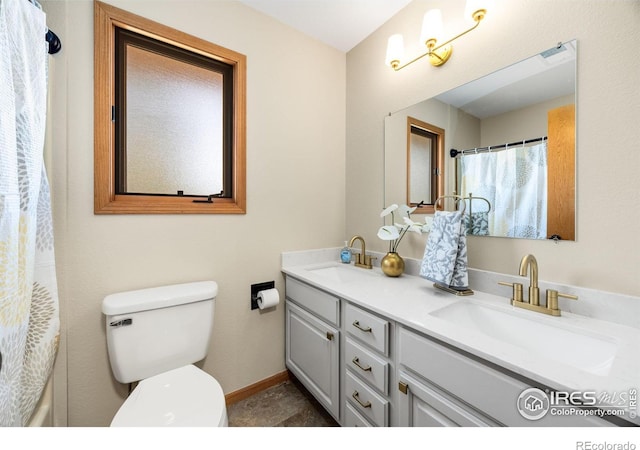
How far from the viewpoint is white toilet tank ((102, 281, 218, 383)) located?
1.13m

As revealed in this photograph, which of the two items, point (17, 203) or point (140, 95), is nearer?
point (17, 203)

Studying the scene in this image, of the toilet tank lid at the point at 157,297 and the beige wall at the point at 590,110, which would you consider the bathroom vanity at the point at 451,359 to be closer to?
the beige wall at the point at 590,110

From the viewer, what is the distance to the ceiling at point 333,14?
156cm

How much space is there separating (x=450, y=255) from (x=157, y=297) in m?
1.33

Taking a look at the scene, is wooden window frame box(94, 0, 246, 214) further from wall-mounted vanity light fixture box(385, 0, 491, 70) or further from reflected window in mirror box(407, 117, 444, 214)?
reflected window in mirror box(407, 117, 444, 214)

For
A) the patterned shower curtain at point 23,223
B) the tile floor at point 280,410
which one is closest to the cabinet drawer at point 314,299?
the tile floor at point 280,410

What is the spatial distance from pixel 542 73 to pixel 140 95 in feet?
6.05

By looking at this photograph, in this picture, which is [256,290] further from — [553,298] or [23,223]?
[553,298]

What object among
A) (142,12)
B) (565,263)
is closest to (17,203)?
(142,12)

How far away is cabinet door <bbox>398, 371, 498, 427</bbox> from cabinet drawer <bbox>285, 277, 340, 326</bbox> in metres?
0.41

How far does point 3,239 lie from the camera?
756 millimetres

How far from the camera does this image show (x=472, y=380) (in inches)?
30.7

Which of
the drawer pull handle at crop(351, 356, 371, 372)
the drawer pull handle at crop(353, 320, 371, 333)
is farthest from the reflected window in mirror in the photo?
the drawer pull handle at crop(351, 356, 371, 372)

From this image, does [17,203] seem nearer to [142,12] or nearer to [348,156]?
[142,12]
